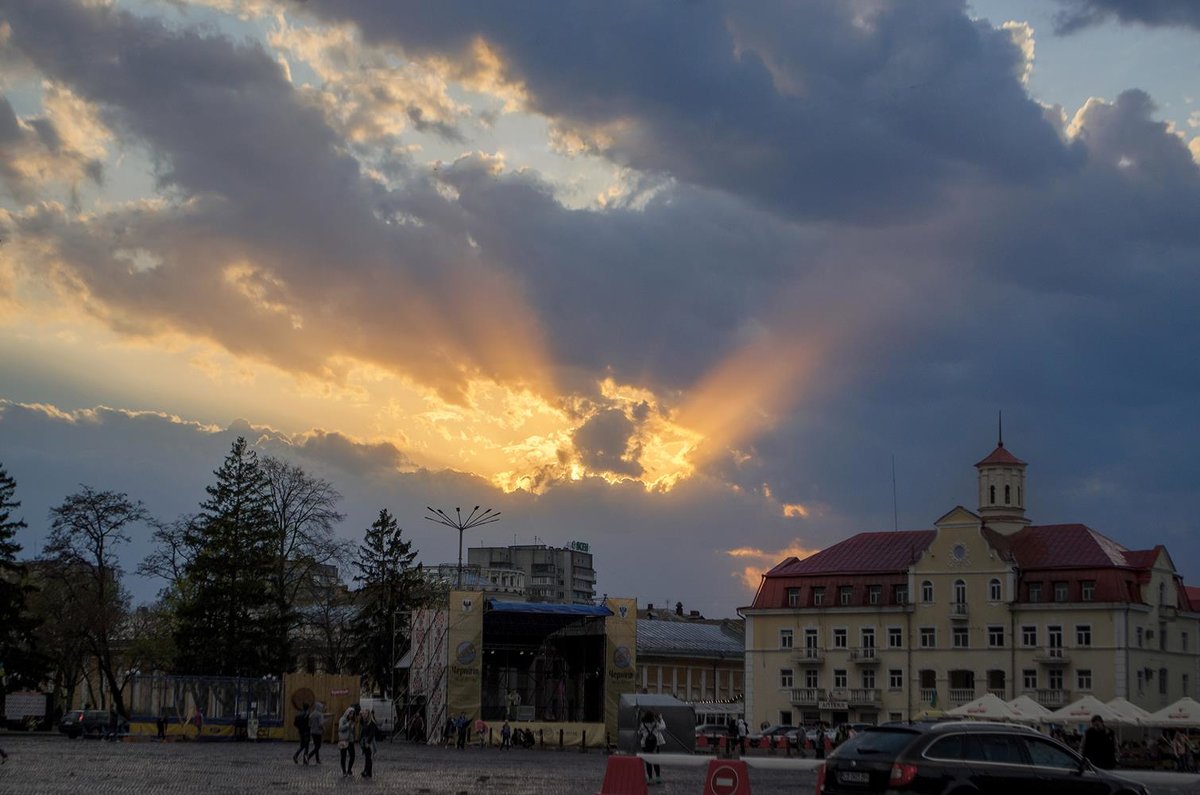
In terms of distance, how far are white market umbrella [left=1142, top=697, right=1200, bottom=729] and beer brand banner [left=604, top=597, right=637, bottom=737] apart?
2118cm

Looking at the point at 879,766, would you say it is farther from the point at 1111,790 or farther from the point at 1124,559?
the point at 1124,559

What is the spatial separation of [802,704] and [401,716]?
78.5 ft

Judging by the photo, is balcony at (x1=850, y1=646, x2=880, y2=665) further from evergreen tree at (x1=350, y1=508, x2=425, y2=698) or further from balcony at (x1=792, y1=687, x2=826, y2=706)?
evergreen tree at (x1=350, y1=508, x2=425, y2=698)

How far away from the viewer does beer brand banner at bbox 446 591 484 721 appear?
206 ft

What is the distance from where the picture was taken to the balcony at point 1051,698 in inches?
2972

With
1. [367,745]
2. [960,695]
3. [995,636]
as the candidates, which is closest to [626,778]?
[367,745]

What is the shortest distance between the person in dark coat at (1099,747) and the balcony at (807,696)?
194 ft

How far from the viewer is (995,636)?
3123 inches

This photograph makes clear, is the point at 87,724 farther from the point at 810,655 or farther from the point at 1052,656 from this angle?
the point at 1052,656

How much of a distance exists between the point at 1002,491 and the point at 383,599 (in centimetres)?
3797

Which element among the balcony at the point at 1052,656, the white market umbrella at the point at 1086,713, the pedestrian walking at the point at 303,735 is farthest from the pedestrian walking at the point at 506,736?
the balcony at the point at 1052,656

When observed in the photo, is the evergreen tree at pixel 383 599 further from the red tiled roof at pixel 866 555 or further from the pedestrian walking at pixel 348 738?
the pedestrian walking at pixel 348 738

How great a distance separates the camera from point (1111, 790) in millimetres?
18891

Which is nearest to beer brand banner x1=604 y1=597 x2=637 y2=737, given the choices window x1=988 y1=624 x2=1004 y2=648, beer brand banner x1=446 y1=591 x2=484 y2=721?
beer brand banner x1=446 y1=591 x2=484 y2=721
